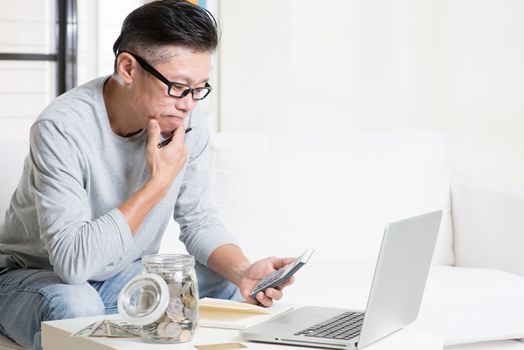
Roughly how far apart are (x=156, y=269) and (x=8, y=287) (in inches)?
23.5

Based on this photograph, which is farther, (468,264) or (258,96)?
(258,96)

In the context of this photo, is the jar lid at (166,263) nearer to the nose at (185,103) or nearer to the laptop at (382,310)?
the laptop at (382,310)

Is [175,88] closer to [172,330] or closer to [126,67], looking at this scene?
[126,67]

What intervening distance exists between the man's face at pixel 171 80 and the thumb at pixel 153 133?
0.06ft

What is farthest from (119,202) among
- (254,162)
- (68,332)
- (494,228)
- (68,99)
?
(494,228)

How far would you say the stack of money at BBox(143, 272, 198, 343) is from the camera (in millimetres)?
1473

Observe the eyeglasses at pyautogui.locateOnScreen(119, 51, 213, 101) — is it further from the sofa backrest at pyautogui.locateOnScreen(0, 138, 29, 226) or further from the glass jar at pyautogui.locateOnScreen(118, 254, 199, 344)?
the sofa backrest at pyautogui.locateOnScreen(0, 138, 29, 226)

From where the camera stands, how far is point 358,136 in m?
3.04

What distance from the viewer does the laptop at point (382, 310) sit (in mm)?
1496

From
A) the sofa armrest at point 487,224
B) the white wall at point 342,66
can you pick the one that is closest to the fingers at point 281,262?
the sofa armrest at point 487,224

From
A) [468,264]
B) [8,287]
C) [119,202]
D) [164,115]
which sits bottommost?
[468,264]

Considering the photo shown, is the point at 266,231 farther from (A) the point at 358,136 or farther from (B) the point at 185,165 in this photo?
(B) the point at 185,165

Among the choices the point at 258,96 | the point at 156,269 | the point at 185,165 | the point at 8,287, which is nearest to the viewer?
the point at 156,269

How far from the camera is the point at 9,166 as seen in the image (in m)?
2.43
